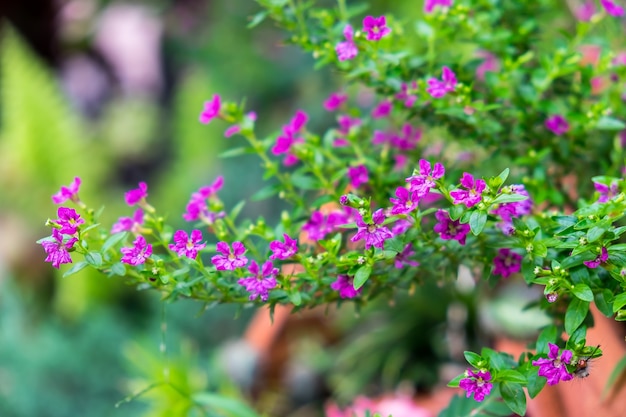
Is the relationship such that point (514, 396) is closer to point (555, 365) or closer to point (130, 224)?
point (555, 365)

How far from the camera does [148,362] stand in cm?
100

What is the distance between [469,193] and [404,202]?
0.13 ft

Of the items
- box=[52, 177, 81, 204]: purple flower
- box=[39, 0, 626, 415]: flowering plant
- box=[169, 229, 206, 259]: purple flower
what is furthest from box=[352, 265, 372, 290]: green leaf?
box=[52, 177, 81, 204]: purple flower

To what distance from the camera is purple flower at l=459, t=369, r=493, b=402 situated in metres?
0.41

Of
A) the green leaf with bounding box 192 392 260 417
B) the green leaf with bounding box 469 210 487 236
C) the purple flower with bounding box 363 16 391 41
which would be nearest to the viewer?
the green leaf with bounding box 469 210 487 236

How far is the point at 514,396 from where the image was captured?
423 mm

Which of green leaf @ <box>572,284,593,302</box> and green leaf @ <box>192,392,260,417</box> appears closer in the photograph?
green leaf @ <box>572,284,593,302</box>

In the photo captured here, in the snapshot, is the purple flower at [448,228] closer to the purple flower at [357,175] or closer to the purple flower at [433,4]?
the purple flower at [357,175]

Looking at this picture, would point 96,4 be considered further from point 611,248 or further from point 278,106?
point 611,248

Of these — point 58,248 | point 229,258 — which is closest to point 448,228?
point 229,258

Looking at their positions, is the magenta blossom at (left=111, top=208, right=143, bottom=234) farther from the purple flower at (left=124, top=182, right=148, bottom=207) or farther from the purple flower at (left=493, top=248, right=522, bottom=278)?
the purple flower at (left=493, top=248, right=522, bottom=278)

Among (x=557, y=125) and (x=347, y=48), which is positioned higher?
(x=347, y=48)

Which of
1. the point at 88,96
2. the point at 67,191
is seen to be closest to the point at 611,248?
the point at 67,191

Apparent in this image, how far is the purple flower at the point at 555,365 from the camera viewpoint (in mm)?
403
